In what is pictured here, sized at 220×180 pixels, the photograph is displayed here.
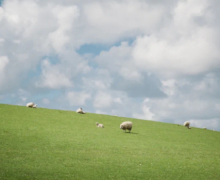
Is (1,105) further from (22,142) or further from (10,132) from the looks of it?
(22,142)

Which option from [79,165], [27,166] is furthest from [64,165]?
[27,166]

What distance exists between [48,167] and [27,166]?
134cm

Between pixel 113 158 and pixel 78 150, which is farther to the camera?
pixel 78 150

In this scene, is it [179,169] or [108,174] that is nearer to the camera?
[108,174]

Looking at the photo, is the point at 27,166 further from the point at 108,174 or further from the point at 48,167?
the point at 108,174

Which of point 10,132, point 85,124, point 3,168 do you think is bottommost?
point 3,168

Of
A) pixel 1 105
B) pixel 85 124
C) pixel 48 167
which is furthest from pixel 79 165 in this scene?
pixel 1 105

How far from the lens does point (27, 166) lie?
1562cm

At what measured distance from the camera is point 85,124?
35.8 meters

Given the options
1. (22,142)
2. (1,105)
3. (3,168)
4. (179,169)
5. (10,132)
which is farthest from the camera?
(1,105)

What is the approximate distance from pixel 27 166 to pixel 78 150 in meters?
5.65

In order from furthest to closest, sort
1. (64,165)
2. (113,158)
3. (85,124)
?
(85,124) → (113,158) → (64,165)

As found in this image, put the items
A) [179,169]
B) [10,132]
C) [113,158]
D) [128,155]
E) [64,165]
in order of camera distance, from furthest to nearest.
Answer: [10,132] → [128,155] → [113,158] → [179,169] → [64,165]

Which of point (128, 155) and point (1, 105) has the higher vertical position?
point (1, 105)
